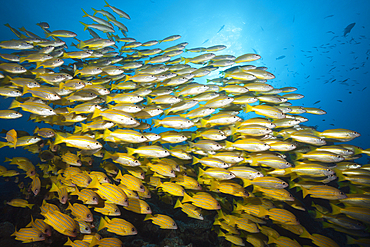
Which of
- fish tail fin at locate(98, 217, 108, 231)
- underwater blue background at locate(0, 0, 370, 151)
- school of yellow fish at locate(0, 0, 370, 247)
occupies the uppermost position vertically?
underwater blue background at locate(0, 0, 370, 151)

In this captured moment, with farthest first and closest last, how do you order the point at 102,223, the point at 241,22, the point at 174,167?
the point at 241,22
the point at 174,167
the point at 102,223

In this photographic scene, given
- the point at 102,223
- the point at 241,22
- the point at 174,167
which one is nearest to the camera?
the point at 102,223

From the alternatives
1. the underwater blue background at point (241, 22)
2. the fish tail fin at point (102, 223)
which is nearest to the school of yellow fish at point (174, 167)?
the fish tail fin at point (102, 223)

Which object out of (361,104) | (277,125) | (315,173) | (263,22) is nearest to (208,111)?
(277,125)

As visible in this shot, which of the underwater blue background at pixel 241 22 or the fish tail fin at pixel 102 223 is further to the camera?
the underwater blue background at pixel 241 22

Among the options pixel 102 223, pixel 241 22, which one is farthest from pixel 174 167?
pixel 241 22

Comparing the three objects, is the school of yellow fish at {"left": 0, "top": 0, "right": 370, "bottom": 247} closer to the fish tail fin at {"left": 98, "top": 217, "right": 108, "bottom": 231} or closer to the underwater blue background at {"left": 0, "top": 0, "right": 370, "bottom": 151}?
the fish tail fin at {"left": 98, "top": 217, "right": 108, "bottom": 231}

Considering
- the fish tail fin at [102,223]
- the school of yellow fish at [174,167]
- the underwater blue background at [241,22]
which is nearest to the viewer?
the fish tail fin at [102,223]

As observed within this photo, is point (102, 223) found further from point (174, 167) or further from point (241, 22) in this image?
point (241, 22)

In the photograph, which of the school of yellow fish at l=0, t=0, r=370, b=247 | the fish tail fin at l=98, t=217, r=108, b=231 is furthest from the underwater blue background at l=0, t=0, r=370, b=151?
the fish tail fin at l=98, t=217, r=108, b=231

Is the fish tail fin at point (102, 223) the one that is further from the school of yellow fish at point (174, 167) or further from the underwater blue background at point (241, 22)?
the underwater blue background at point (241, 22)

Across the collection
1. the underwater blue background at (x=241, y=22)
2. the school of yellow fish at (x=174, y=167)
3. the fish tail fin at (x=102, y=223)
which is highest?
the underwater blue background at (x=241, y=22)

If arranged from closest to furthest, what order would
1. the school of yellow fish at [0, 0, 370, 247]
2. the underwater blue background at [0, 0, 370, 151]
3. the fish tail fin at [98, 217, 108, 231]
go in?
the fish tail fin at [98, 217, 108, 231] < the school of yellow fish at [0, 0, 370, 247] < the underwater blue background at [0, 0, 370, 151]

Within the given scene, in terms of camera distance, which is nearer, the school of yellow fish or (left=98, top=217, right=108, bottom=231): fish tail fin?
(left=98, top=217, right=108, bottom=231): fish tail fin
